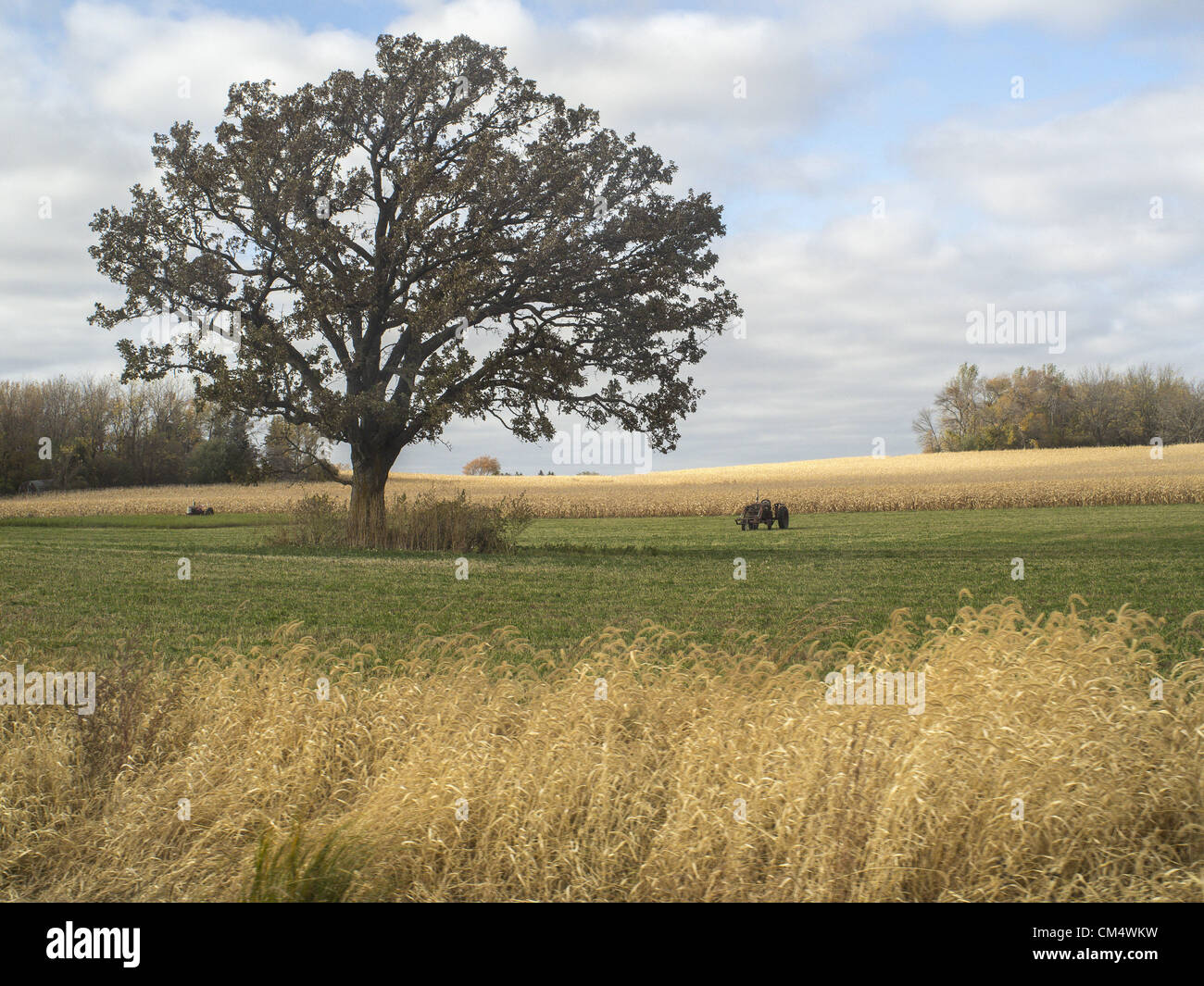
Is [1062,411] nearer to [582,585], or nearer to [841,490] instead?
[841,490]

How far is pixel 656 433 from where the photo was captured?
81.7 feet

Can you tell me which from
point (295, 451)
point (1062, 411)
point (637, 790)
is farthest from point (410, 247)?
point (1062, 411)

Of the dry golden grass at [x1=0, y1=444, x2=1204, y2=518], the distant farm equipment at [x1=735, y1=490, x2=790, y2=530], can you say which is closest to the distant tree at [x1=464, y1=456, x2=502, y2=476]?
the dry golden grass at [x1=0, y1=444, x2=1204, y2=518]

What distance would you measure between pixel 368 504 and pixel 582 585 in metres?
10.4

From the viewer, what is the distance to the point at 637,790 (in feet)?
17.2

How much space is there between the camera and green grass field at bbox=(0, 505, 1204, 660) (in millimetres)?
11211

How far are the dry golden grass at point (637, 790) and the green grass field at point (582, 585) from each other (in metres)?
2.52

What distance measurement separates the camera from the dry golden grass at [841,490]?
4122cm

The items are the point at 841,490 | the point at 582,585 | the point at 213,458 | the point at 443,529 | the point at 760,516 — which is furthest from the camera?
the point at 213,458

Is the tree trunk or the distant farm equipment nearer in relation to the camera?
the tree trunk

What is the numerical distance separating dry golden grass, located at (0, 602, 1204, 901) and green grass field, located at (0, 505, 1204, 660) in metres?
2.52

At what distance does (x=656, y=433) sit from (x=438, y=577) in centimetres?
997

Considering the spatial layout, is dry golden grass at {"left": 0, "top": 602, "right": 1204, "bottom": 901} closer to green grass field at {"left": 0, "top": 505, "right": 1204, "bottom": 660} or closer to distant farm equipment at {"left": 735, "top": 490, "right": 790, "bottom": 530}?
green grass field at {"left": 0, "top": 505, "right": 1204, "bottom": 660}
